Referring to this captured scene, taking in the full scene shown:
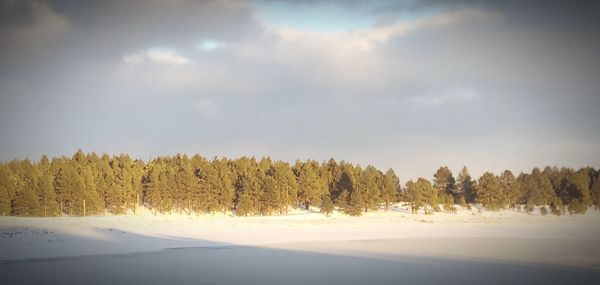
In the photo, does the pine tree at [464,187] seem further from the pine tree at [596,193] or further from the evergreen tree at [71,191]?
the evergreen tree at [71,191]

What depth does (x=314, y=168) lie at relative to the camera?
395 feet

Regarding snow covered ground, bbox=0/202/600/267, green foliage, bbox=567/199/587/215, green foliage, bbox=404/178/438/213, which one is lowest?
snow covered ground, bbox=0/202/600/267

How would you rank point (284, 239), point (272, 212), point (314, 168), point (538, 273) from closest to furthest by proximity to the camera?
1. point (538, 273)
2. point (284, 239)
3. point (272, 212)
4. point (314, 168)

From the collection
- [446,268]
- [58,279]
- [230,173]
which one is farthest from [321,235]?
[230,173]

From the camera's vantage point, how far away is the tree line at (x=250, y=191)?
282ft

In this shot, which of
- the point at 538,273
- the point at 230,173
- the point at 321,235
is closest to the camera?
the point at 538,273

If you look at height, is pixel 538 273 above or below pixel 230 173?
below

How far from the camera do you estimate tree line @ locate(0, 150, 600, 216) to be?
282 feet

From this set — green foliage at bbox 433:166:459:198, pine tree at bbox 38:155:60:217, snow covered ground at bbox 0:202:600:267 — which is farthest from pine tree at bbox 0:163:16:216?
green foliage at bbox 433:166:459:198

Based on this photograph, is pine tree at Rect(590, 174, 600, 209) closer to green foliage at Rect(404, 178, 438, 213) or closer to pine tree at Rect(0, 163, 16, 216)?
green foliage at Rect(404, 178, 438, 213)

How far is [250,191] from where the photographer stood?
93.8 m

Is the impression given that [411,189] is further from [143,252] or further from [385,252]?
[143,252]

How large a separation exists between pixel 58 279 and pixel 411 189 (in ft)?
273

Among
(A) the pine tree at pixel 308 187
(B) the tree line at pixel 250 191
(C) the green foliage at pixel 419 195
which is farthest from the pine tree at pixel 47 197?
(C) the green foliage at pixel 419 195
